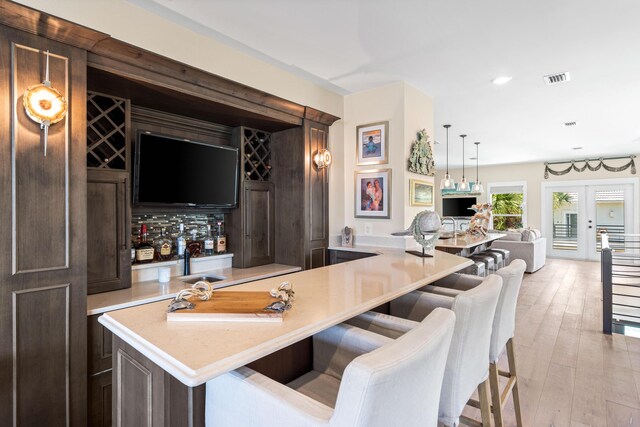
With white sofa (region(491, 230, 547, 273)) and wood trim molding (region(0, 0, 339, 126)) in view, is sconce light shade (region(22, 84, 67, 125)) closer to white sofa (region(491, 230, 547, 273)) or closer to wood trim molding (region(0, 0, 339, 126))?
wood trim molding (region(0, 0, 339, 126))

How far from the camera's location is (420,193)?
3.88 meters

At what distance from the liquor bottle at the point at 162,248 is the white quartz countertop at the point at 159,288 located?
0.66 feet

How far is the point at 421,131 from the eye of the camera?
12.6ft

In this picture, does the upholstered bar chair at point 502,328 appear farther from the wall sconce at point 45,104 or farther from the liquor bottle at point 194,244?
the wall sconce at point 45,104

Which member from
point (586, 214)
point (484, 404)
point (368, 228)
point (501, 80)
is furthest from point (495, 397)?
point (586, 214)

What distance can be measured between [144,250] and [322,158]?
191cm

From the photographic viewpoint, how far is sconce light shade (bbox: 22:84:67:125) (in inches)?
67.8

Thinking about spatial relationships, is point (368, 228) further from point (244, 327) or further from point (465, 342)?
point (244, 327)

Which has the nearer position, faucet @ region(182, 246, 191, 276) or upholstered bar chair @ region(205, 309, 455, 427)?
upholstered bar chair @ region(205, 309, 455, 427)

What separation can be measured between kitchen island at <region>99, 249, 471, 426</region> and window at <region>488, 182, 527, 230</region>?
9.51 metres

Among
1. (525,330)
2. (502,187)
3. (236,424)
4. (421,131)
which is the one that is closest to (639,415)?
(525,330)

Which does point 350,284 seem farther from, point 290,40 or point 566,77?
point 566,77

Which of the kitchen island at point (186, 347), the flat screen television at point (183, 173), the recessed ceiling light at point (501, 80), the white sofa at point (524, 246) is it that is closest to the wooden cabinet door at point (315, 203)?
the flat screen television at point (183, 173)

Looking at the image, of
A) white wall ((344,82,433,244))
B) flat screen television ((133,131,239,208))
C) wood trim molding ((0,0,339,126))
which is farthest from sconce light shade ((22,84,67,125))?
white wall ((344,82,433,244))
